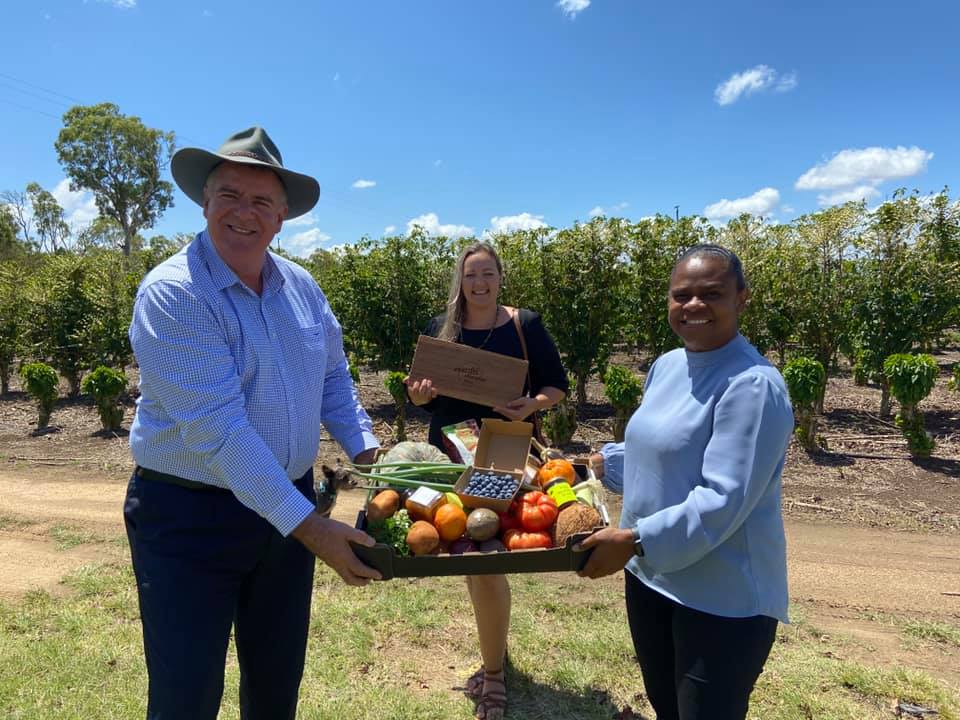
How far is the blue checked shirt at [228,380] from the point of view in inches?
70.1

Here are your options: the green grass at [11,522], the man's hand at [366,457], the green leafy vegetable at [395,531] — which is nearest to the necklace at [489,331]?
the man's hand at [366,457]

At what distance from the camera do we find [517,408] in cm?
290

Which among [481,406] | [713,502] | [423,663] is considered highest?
[481,406]

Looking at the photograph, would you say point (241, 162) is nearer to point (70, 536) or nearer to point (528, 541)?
point (528, 541)

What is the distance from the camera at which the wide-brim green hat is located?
198 cm

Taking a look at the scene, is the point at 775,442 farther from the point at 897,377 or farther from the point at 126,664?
the point at 897,377

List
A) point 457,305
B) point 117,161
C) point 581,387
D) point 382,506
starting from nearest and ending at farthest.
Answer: point 382,506 → point 457,305 → point 581,387 → point 117,161

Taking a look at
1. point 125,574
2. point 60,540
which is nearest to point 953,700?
point 125,574

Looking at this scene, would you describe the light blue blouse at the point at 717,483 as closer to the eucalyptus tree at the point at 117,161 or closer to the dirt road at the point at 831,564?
the dirt road at the point at 831,564

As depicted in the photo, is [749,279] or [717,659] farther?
[749,279]

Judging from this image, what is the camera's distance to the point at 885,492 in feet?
19.3

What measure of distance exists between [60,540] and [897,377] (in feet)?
27.0

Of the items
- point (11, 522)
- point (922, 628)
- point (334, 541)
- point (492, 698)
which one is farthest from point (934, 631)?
point (11, 522)

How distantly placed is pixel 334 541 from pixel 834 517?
496cm
